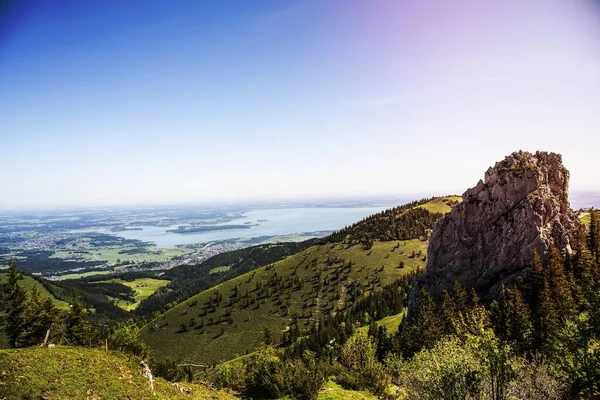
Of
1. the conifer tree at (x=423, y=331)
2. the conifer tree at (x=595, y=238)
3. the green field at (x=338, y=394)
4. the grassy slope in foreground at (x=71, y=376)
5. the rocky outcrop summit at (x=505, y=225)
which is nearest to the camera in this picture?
the grassy slope in foreground at (x=71, y=376)

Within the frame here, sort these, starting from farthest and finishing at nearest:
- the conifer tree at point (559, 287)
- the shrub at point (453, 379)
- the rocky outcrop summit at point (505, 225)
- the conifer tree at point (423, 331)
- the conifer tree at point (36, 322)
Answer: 1. the rocky outcrop summit at point (505, 225)
2. the conifer tree at point (423, 331)
3. the conifer tree at point (36, 322)
4. the conifer tree at point (559, 287)
5. the shrub at point (453, 379)

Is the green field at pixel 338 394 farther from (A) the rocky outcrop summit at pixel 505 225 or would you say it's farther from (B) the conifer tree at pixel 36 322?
(B) the conifer tree at pixel 36 322

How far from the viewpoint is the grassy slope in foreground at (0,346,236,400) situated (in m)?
26.7

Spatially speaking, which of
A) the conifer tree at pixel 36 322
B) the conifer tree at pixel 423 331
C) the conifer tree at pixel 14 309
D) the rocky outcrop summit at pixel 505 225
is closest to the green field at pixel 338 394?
the conifer tree at pixel 423 331

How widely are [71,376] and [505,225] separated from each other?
109 m

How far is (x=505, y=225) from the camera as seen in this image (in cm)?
9919

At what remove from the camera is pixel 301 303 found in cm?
19675

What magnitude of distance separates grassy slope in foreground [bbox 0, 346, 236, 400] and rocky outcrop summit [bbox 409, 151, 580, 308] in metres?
94.9

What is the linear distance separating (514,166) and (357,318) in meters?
93.7

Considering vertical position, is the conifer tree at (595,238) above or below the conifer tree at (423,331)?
above

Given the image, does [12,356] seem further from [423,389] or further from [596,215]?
[596,215]

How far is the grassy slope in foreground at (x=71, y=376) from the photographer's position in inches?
1051

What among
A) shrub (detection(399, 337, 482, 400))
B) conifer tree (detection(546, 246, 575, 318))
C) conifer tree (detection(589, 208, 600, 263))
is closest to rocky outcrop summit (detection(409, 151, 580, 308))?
conifer tree (detection(589, 208, 600, 263))

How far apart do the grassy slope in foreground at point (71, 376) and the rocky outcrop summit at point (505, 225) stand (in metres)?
94.9
